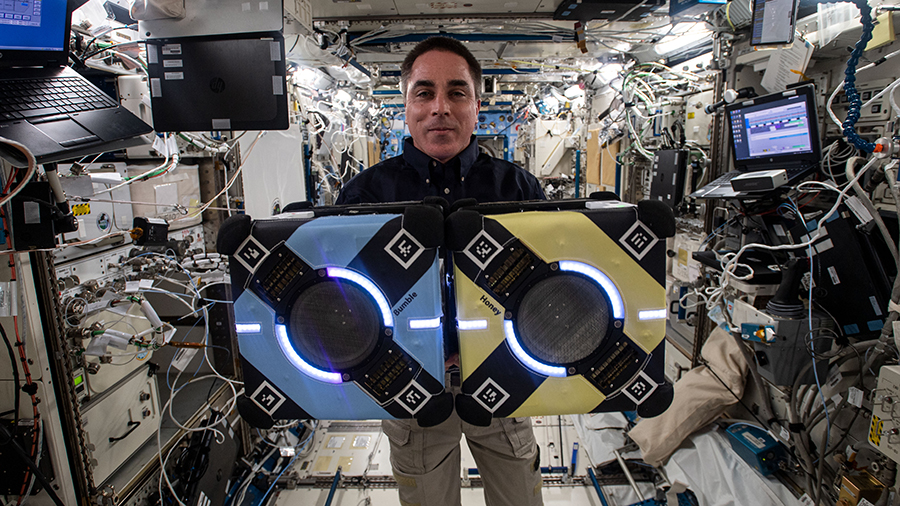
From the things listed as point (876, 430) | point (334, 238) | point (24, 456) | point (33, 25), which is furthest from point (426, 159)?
point (876, 430)

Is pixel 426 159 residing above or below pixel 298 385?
above

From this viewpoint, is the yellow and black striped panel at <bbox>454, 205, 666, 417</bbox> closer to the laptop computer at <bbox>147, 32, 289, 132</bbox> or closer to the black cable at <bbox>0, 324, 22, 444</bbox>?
the laptop computer at <bbox>147, 32, 289, 132</bbox>

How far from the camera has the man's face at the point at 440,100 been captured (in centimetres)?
161

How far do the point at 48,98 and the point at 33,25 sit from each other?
25cm

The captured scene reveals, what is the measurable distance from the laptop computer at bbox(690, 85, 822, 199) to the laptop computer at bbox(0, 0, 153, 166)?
3160 mm

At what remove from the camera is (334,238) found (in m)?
0.92

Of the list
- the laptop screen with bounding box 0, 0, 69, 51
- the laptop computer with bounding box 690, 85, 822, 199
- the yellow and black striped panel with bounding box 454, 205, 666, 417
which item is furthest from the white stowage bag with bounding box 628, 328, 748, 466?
the laptop screen with bounding box 0, 0, 69, 51

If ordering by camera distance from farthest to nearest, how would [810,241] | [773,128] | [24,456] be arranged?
[773,128] → [810,241] → [24,456]

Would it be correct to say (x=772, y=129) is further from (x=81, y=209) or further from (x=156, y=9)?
(x=81, y=209)

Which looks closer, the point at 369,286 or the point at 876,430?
the point at 369,286

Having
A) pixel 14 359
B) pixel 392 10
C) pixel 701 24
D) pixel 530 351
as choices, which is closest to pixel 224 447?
pixel 14 359

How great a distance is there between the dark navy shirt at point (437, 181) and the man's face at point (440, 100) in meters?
0.09

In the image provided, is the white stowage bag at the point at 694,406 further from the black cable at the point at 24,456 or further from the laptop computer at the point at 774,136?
the black cable at the point at 24,456

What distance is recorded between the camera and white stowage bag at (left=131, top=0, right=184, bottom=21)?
1476 millimetres
